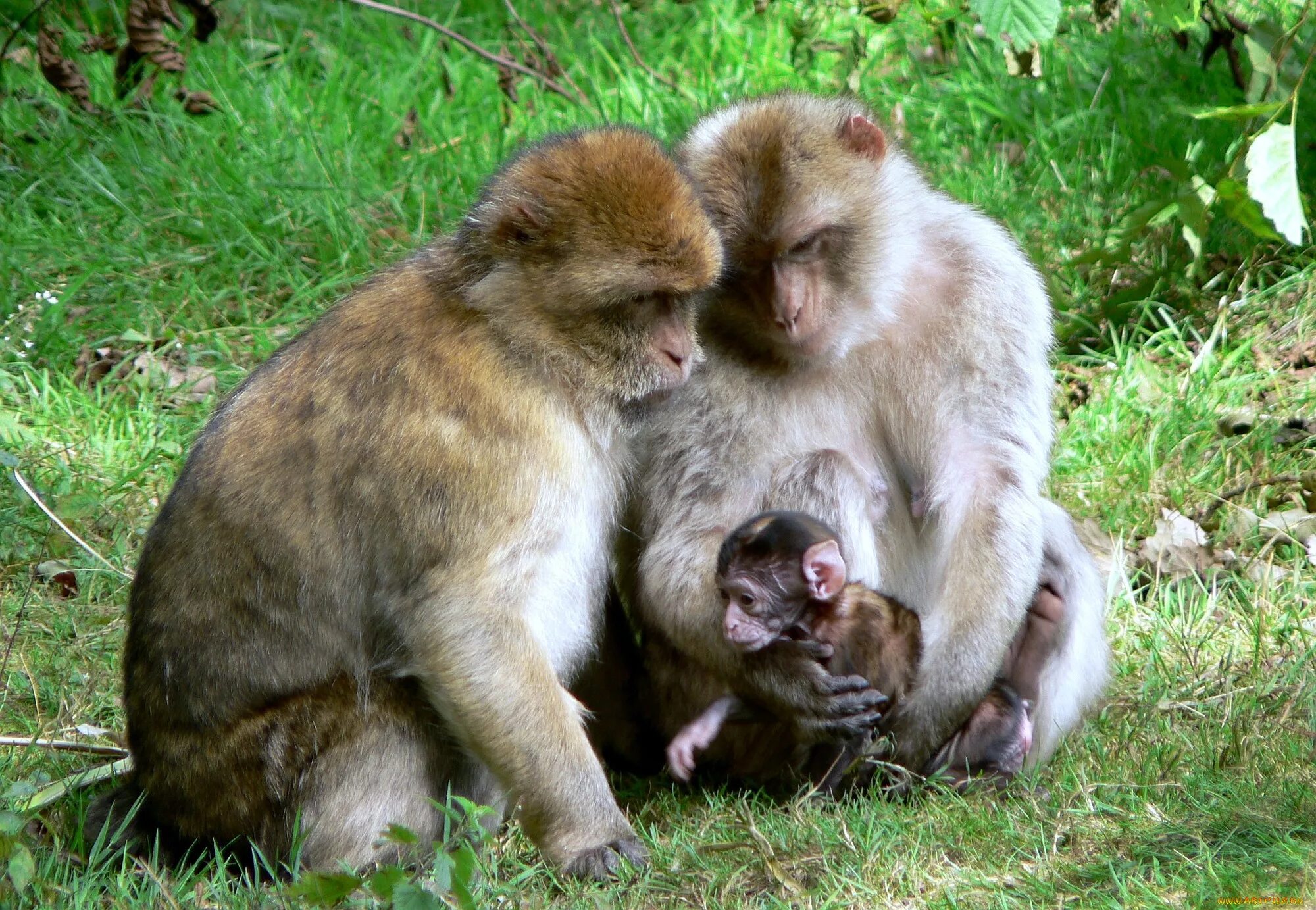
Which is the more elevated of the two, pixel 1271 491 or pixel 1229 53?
pixel 1229 53

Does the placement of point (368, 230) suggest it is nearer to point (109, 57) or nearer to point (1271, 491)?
point (109, 57)

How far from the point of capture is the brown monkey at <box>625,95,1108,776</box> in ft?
12.2

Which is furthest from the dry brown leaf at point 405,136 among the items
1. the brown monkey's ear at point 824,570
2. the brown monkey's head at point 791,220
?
the brown monkey's ear at point 824,570

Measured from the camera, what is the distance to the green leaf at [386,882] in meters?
2.76

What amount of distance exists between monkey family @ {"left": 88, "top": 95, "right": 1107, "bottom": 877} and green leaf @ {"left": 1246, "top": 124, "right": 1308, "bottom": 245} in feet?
2.22

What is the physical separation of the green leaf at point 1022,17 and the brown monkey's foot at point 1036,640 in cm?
141

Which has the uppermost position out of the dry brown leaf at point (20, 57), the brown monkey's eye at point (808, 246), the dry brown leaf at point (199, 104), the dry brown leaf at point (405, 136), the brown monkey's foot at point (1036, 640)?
the brown monkey's eye at point (808, 246)

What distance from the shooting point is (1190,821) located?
10.9ft

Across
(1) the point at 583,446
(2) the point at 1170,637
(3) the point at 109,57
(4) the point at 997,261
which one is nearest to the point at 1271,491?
(2) the point at 1170,637

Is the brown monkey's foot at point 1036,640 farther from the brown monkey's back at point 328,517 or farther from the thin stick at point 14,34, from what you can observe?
the thin stick at point 14,34

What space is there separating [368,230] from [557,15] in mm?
2328

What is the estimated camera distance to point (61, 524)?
449 cm

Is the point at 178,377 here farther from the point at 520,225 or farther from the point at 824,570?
the point at 824,570

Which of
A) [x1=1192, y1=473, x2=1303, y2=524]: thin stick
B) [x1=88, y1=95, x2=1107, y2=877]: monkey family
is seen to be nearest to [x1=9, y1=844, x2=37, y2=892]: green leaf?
[x1=88, y1=95, x2=1107, y2=877]: monkey family
